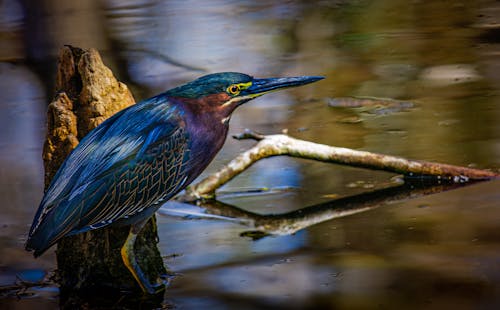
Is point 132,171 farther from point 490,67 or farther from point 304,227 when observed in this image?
point 490,67

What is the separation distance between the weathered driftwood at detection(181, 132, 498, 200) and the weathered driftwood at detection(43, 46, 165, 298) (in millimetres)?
1281

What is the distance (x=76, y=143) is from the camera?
5.13 metres

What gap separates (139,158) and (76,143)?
0.49m

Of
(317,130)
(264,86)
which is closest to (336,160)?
(264,86)

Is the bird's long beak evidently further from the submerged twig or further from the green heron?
the submerged twig

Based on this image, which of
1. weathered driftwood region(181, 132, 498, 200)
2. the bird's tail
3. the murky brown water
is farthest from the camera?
weathered driftwood region(181, 132, 498, 200)

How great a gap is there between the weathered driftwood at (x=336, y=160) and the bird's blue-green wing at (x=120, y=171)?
4.99 ft

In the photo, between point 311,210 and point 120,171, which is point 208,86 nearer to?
point 120,171

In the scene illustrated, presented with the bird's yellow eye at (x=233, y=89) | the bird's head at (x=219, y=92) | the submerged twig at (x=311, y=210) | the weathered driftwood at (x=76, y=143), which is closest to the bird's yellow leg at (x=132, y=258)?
the weathered driftwood at (x=76, y=143)

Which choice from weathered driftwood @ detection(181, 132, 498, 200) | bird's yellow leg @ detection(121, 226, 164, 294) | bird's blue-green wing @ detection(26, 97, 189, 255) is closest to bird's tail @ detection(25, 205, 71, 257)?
bird's blue-green wing @ detection(26, 97, 189, 255)

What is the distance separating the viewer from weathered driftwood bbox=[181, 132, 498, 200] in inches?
248

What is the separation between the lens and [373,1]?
15.2 meters

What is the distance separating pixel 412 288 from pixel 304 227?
1.32m

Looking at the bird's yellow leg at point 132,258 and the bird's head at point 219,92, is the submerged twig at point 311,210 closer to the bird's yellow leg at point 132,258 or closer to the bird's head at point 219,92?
the bird's yellow leg at point 132,258
